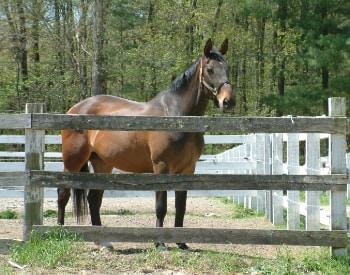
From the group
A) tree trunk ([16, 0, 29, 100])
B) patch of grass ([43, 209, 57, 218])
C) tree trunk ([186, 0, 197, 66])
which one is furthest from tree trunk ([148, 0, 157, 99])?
patch of grass ([43, 209, 57, 218])

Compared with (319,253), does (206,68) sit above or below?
above

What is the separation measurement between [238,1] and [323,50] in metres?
5.75

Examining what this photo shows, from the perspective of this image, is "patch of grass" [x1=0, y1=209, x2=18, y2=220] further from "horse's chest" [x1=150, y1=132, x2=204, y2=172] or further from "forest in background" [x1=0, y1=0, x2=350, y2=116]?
"forest in background" [x1=0, y1=0, x2=350, y2=116]

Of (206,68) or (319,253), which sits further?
(206,68)

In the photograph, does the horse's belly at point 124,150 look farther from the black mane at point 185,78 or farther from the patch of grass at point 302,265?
the patch of grass at point 302,265

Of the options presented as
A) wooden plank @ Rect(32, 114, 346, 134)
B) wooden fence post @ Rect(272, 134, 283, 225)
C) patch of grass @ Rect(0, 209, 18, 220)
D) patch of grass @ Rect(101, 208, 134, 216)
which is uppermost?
wooden plank @ Rect(32, 114, 346, 134)

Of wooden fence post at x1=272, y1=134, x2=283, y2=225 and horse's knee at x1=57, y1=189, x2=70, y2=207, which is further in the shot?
wooden fence post at x1=272, y1=134, x2=283, y2=225

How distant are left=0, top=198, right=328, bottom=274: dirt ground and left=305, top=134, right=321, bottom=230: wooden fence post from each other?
0.69m

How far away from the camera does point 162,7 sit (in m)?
28.4

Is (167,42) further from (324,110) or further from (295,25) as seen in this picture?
(324,110)

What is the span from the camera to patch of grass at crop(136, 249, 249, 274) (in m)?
4.96

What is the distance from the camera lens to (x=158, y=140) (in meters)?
6.10

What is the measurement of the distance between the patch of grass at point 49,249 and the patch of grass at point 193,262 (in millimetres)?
671

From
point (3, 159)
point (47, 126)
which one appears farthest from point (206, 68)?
point (3, 159)
